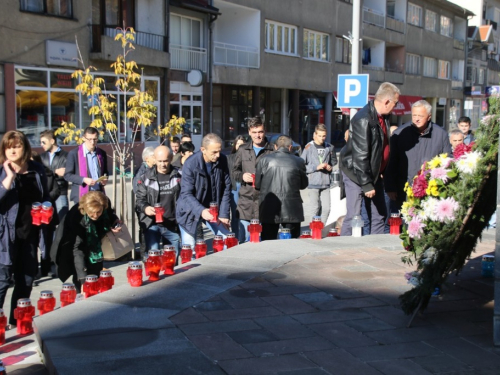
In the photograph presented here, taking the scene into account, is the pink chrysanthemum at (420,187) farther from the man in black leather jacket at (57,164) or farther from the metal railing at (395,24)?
the metal railing at (395,24)

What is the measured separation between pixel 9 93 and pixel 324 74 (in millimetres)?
21508

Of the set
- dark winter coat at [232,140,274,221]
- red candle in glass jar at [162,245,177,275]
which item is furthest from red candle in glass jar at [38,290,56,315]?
dark winter coat at [232,140,274,221]

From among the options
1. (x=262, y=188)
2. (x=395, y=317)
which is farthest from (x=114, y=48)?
(x=395, y=317)

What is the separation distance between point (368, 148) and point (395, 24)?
4173 centimetres

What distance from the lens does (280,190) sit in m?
8.41

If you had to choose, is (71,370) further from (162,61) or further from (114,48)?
(162,61)

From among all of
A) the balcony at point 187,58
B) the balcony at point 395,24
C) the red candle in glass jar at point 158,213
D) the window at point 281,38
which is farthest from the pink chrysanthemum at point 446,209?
the balcony at point 395,24

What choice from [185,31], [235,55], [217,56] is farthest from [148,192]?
[235,55]

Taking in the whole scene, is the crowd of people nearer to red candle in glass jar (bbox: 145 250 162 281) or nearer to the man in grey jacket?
red candle in glass jar (bbox: 145 250 162 281)

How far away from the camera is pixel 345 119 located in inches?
1738

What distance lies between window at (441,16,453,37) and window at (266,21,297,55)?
918 inches

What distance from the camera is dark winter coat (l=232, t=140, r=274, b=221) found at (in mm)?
9000

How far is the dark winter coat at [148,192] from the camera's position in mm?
8562

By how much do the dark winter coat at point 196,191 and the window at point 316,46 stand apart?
29.6 metres
